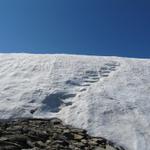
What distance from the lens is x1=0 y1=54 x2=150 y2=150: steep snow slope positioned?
10.5m

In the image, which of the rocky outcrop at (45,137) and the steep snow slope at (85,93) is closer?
the rocky outcrop at (45,137)

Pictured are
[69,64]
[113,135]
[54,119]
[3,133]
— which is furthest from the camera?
[69,64]

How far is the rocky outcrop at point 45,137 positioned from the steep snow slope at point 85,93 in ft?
1.32

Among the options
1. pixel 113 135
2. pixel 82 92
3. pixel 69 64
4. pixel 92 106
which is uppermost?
pixel 69 64

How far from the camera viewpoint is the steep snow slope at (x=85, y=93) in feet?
34.3

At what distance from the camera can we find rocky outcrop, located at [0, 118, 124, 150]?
28.0ft

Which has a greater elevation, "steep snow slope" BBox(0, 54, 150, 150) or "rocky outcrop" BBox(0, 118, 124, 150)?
"steep snow slope" BBox(0, 54, 150, 150)

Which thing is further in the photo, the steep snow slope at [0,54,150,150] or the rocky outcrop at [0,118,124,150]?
the steep snow slope at [0,54,150,150]

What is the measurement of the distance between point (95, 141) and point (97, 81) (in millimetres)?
5053

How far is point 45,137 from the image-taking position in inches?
362

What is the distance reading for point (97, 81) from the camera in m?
14.2

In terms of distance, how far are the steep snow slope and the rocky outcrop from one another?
1.32 feet

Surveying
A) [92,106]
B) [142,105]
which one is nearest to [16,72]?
[92,106]

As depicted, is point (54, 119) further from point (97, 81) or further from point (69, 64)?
point (69, 64)
